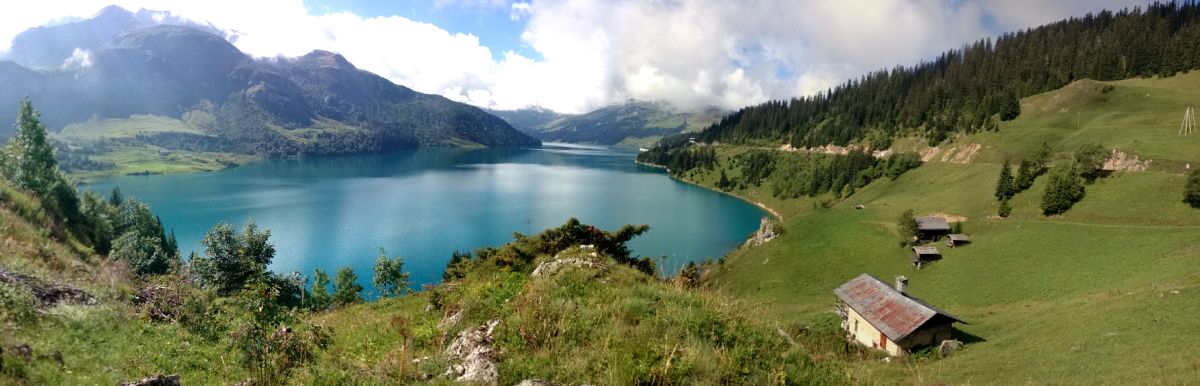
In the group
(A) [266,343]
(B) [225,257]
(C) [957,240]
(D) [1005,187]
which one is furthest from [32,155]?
(D) [1005,187]

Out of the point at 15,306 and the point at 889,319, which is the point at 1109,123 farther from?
the point at 15,306

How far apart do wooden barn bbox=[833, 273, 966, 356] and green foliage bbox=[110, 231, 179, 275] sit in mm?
52789

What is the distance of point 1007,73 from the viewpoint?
449 feet

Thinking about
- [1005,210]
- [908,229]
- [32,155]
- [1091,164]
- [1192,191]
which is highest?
[1091,164]

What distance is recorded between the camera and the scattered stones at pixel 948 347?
92.8 feet

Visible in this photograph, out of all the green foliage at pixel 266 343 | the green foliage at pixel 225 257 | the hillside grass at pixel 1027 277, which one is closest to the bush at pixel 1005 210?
the hillside grass at pixel 1027 277

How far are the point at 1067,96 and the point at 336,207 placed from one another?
494 ft

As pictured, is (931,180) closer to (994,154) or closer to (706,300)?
(994,154)

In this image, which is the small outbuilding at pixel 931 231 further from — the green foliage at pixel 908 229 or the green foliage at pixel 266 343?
the green foliage at pixel 266 343

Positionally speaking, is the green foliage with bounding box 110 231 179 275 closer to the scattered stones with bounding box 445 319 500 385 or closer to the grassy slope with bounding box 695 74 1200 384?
the scattered stones with bounding box 445 319 500 385

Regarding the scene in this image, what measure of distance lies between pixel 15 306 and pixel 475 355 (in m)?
9.01

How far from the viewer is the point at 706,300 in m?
9.46

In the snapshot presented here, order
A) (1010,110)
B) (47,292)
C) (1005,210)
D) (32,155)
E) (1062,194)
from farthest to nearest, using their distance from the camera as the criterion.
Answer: (1010,110), (1005,210), (1062,194), (32,155), (47,292)

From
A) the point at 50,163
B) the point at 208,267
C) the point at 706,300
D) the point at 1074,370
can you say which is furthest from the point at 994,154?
the point at 50,163
